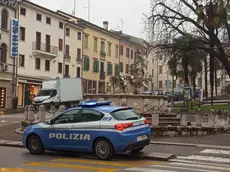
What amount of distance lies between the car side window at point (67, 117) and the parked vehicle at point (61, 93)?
22.8 metres

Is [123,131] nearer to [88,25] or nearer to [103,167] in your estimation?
[103,167]

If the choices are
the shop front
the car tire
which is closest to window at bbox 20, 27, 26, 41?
the shop front

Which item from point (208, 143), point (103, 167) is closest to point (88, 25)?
point (208, 143)

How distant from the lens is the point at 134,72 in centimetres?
2344

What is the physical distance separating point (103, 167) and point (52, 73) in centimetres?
3975

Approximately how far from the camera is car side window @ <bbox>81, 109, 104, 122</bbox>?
11.6m

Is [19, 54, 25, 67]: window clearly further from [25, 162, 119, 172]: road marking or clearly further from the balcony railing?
[25, 162, 119, 172]: road marking

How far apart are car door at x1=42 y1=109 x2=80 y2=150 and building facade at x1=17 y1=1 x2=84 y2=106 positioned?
1242 inches

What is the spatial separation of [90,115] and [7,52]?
102 feet

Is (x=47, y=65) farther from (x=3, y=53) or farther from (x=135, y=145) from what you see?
(x=135, y=145)

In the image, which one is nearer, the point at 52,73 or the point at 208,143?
the point at 208,143

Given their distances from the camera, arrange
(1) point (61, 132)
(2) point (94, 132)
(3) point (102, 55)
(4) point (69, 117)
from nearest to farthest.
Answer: (2) point (94, 132), (1) point (61, 132), (4) point (69, 117), (3) point (102, 55)

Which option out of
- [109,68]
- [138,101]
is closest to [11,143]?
[138,101]

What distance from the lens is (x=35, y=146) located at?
1254 centimetres
